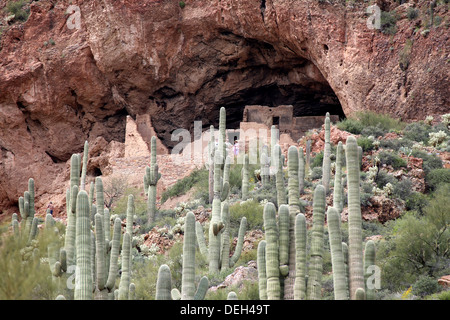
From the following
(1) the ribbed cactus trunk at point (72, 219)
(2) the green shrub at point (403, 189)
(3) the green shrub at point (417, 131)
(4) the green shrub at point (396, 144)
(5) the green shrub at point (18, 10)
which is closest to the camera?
(1) the ribbed cactus trunk at point (72, 219)

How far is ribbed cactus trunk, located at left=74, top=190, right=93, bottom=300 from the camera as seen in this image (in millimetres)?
9102

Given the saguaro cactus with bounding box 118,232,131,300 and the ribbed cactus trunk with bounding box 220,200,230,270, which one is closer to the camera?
the saguaro cactus with bounding box 118,232,131,300

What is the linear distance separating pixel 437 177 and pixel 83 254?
1346 cm

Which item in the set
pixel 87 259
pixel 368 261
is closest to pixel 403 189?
pixel 368 261

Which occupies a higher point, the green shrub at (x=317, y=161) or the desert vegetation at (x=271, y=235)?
the green shrub at (x=317, y=161)

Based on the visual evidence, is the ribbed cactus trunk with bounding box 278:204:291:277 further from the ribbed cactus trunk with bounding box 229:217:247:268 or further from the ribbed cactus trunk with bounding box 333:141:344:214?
the ribbed cactus trunk with bounding box 333:141:344:214

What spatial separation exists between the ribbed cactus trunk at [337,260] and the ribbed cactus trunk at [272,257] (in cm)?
78

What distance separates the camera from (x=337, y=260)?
8727 millimetres

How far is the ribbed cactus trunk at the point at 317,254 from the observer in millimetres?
8875

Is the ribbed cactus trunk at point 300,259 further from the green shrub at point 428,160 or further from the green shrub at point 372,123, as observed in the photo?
the green shrub at point 372,123

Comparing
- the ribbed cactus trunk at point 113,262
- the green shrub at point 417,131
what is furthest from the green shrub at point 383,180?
the ribbed cactus trunk at point 113,262

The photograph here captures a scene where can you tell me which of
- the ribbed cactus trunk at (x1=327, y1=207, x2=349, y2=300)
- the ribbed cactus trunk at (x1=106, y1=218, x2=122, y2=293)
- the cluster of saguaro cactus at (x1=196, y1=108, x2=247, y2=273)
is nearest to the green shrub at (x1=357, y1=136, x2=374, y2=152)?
the cluster of saguaro cactus at (x1=196, y1=108, x2=247, y2=273)

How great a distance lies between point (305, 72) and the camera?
29.3 meters

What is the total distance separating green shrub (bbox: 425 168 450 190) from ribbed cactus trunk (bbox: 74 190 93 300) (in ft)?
42.1
